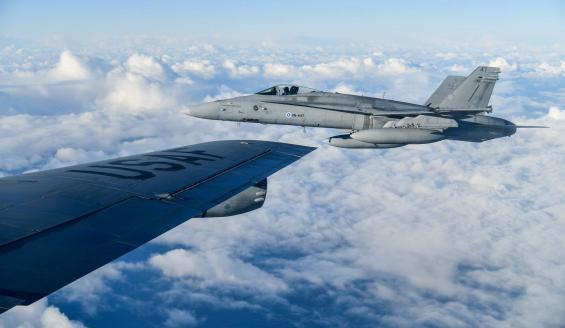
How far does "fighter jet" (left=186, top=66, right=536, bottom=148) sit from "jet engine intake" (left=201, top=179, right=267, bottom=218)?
13.9m

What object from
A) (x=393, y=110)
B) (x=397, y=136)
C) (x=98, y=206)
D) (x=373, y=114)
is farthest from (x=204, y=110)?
(x=98, y=206)

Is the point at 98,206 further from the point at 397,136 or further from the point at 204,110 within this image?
the point at 397,136

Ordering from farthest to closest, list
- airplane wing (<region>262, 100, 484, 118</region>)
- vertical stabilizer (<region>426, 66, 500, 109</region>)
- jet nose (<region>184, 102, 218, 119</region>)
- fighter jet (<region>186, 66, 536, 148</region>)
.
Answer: vertical stabilizer (<region>426, 66, 500, 109</region>) < airplane wing (<region>262, 100, 484, 118</region>) < jet nose (<region>184, 102, 218, 119</region>) < fighter jet (<region>186, 66, 536, 148</region>)

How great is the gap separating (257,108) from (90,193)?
59.6ft

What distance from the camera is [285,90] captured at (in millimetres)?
25297

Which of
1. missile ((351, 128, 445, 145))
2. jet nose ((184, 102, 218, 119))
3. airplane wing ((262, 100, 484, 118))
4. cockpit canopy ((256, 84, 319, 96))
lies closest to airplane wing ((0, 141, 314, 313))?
missile ((351, 128, 445, 145))

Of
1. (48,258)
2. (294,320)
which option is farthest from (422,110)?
(294,320)

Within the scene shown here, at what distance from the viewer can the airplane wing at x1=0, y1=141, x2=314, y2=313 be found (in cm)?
431

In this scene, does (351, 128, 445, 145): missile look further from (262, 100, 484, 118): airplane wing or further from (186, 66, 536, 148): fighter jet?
(262, 100, 484, 118): airplane wing

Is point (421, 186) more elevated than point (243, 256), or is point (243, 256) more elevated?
point (421, 186)

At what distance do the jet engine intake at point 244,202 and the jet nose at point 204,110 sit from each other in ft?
49.9

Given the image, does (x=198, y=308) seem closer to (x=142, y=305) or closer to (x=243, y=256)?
(x=142, y=305)

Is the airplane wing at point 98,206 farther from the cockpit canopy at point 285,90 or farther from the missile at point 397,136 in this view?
the cockpit canopy at point 285,90

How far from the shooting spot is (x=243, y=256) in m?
113
